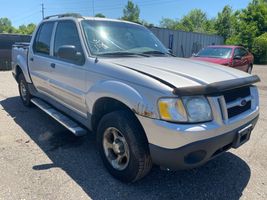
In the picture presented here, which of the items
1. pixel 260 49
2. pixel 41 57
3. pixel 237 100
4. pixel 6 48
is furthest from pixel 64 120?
pixel 260 49

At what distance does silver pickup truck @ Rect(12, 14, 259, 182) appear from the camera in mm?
2414

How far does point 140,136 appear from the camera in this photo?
2.72 meters

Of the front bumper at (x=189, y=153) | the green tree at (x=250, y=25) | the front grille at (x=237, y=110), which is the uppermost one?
the green tree at (x=250, y=25)

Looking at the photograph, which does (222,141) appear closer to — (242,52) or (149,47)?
(149,47)

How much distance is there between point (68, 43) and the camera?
12.6 ft

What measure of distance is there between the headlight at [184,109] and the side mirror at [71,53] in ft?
4.89

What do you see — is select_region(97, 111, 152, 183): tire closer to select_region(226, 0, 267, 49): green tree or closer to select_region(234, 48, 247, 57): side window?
select_region(234, 48, 247, 57): side window

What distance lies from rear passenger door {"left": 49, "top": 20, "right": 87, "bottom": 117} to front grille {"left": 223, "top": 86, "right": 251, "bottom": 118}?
1766 mm

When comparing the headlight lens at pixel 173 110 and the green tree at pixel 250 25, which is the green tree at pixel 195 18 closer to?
the green tree at pixel 250 25

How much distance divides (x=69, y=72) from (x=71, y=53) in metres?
0.42

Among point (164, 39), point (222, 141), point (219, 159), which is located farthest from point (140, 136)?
point (164, 39)

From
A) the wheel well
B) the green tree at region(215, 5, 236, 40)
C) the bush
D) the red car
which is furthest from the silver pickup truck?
the green tree at region(215, 5, 236, 40)

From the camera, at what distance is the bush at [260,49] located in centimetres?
2452

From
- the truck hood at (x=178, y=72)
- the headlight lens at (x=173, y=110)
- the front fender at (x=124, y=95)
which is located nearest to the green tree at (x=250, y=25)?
the truck hood at (x=178, y=72)
